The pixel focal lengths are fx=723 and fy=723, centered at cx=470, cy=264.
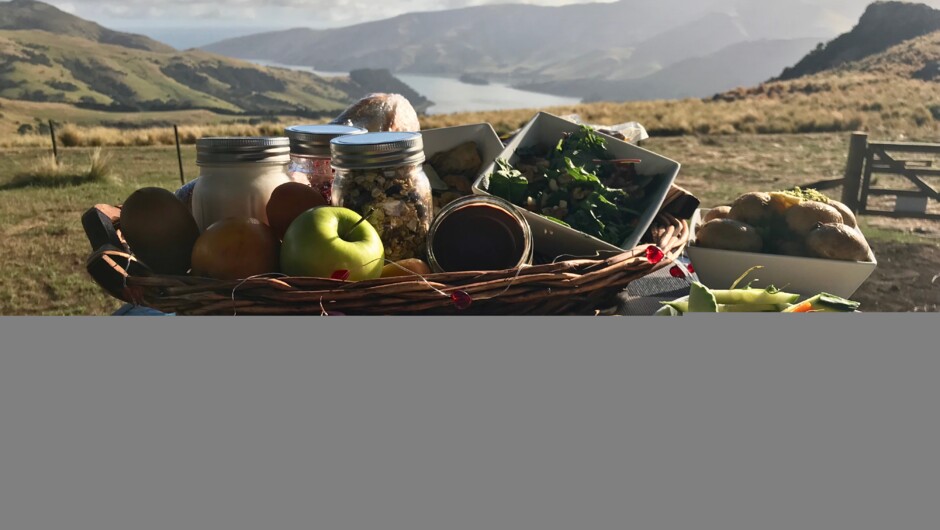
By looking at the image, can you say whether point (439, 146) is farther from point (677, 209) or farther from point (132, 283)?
point (132, 283)

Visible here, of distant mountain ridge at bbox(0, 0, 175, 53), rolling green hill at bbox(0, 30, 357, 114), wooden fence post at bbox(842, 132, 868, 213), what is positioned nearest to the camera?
wooden fence post at bbox(842, 132, 868, 213)

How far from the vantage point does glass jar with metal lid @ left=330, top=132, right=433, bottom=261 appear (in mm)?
1223

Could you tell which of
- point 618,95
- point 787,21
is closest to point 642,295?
point 618,95

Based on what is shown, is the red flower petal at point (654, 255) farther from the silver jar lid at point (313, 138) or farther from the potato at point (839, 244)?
the silver jar lid at point (313, 138)

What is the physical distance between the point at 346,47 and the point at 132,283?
7686cm

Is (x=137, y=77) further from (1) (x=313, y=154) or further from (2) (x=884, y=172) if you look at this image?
(1) (x=313, y=154)

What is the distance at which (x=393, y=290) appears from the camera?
3.54 feet

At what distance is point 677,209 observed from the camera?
1623 mm

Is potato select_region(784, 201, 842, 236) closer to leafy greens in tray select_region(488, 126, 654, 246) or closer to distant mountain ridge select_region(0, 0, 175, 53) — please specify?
leafy greens in tray select_region(488, 126, 654, 246)

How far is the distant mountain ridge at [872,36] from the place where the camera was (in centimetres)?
4256

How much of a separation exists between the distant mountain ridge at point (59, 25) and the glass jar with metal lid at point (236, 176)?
58.8 m

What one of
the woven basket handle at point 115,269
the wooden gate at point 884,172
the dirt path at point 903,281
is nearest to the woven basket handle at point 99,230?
the woven basket handle at point 115,269

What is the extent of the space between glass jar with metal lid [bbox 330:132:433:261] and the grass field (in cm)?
598

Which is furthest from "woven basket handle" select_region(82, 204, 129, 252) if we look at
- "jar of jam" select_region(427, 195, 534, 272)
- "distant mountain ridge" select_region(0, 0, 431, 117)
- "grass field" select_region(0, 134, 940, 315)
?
"distant mountain ridge" select_region(0, 0, 431, 117)
